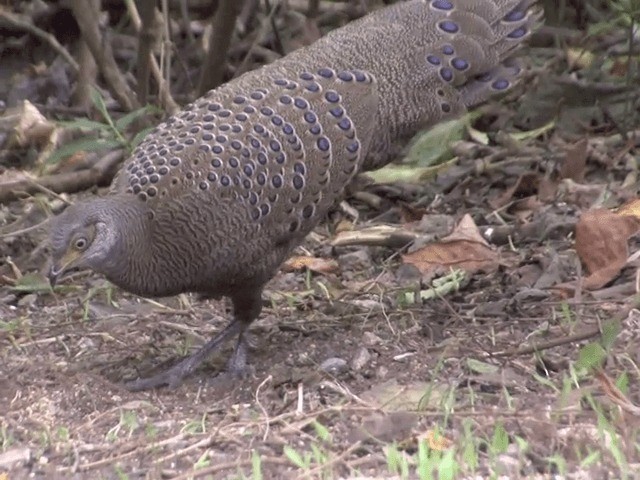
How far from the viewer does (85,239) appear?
160 inches

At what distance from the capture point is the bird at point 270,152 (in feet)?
13.8

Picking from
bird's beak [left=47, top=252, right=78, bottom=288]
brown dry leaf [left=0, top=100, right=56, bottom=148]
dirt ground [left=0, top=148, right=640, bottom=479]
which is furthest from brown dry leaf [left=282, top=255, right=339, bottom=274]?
brown dry leaf [left=0, top=100, right=56, bottom=148]

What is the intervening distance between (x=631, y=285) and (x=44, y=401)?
81.1 inches

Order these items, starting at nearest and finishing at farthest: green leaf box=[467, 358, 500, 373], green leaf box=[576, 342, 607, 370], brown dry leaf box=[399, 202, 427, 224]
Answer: green leaf box=[576, 342, 607, 370] < green leaf box=[467, 358, 500, 373] < brown dry leaf box=[399, 202, 427, 224]

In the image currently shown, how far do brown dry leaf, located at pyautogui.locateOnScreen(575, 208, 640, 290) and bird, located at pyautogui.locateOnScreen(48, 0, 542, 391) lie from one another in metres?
0.66

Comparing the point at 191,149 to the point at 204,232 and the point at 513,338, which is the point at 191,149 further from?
the point at 513,338

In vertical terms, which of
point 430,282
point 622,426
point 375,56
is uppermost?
point 375,56

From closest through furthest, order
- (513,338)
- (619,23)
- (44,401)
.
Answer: (44,401), (513,338), (619,23)

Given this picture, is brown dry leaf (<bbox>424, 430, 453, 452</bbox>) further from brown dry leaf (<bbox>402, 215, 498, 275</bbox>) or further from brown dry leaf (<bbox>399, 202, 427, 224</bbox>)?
brown dry leaf (<bbox>399, 202, 427, 224</bbox>)

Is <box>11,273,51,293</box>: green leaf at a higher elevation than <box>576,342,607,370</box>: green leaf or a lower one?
lower

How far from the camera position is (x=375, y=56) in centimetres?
486

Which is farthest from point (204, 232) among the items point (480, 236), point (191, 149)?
point (480, 236)

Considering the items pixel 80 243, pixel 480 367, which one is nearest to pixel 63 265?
pixel 80 243

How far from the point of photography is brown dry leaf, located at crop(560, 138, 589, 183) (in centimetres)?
611
